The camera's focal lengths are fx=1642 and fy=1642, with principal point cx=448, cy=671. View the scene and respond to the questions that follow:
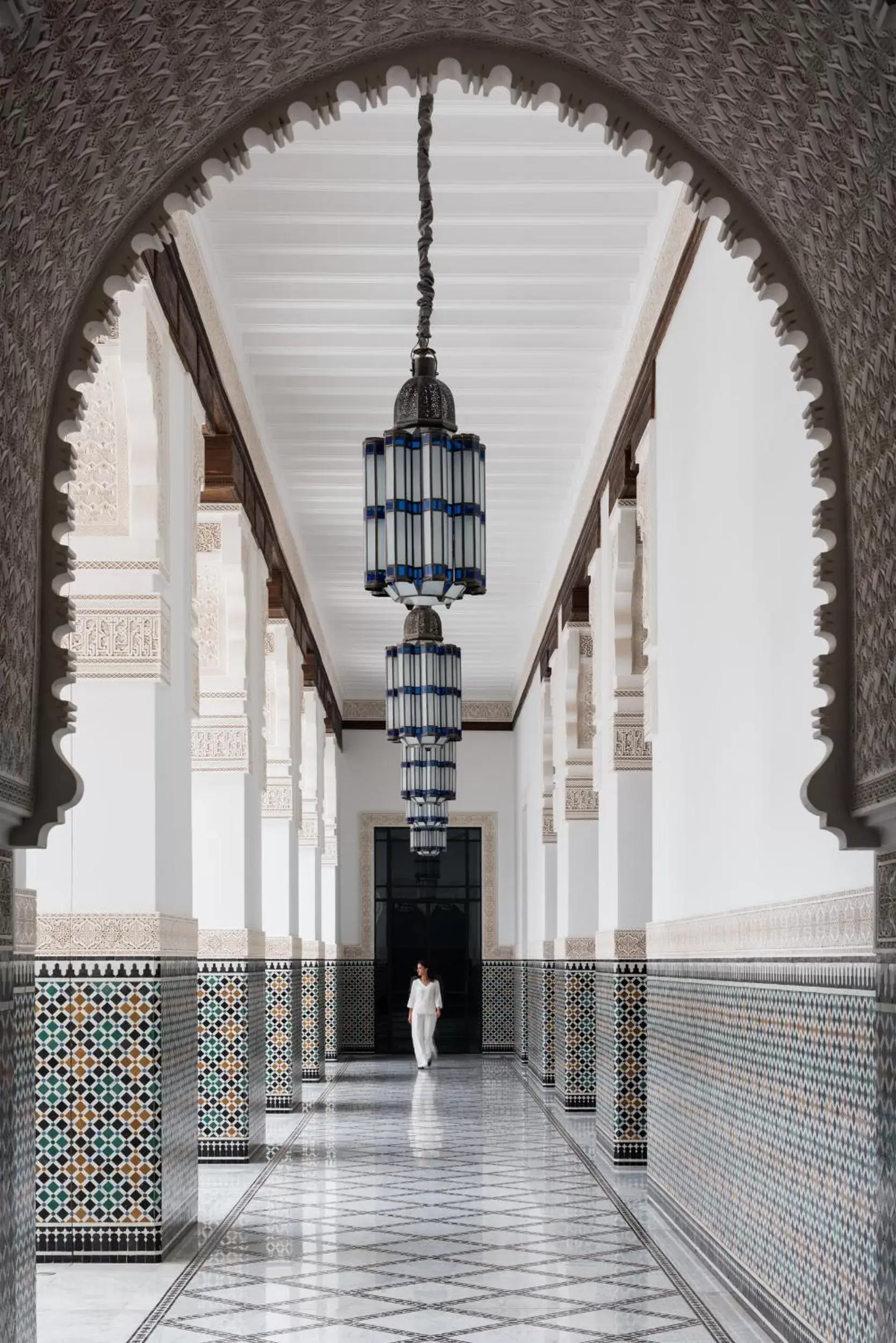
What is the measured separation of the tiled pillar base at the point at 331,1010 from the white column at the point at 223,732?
614 cm

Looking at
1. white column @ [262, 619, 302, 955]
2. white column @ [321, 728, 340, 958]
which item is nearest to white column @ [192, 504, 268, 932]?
white column @ [262, 619, 302, 955]

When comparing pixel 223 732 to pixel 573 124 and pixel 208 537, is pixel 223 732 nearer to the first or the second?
pixel 208 537

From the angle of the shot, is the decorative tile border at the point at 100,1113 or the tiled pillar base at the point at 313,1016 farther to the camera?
the tiled pillar base at the point at 313,1016

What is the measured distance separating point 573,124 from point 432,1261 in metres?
3.15

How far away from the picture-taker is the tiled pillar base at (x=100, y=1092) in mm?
4203

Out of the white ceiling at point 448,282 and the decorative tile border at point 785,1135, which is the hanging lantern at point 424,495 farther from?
the decorative tile border at point 785,1135

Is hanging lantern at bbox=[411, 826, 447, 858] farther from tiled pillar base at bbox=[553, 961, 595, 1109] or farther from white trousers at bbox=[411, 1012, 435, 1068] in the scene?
white trousers at bbox=[411, 1012, 435, 1068]

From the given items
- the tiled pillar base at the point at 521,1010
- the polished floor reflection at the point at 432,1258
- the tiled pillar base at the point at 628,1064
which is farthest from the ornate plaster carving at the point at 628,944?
the tiled pillar base at the point at 521,1010

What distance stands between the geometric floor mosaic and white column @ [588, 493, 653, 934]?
3.51 ft

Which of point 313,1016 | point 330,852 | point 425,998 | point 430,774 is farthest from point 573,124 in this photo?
point 330,852

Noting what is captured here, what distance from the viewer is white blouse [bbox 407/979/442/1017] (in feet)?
39.8

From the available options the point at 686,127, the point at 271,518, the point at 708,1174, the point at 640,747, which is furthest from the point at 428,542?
the point at 271,518

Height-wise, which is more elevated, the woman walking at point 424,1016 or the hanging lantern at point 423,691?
the hanging lantern at point 423,691

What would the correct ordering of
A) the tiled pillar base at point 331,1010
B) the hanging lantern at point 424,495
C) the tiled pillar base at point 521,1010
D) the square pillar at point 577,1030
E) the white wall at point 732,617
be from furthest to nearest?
1. the tiled pillar base at point 331,1010
2. the tiled pillar base at point 521,1010
3. the square pillar at point 577,1030
4. the hanging lantern at point 424,495
5. the white wall at point 732,617
